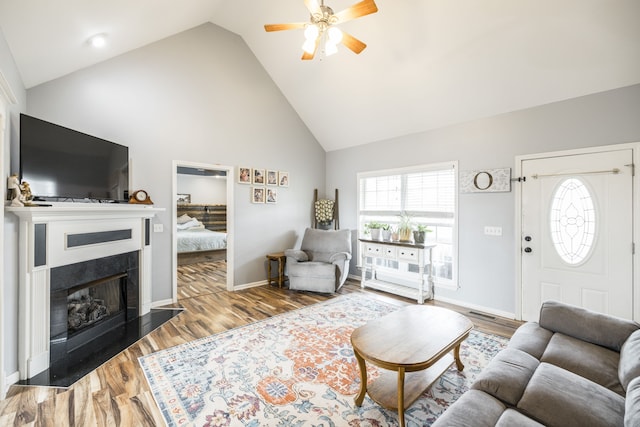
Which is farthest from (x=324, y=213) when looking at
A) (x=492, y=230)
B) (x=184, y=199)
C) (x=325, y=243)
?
(x=184, y=199)

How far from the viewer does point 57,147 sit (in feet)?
8.52

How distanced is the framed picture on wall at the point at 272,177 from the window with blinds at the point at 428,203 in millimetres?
1673

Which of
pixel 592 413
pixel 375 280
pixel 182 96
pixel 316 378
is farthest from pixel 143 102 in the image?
pixel 592 413

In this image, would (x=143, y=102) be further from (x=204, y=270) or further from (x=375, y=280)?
(x=375, y=280)

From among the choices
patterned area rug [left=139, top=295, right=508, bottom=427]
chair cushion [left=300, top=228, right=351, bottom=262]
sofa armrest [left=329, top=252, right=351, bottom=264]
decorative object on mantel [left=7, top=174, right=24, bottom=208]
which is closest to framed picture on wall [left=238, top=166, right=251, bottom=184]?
chair cushion [left=300, top=228, right=351, bottom=262]

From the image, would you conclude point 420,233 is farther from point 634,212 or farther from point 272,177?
point 272,177

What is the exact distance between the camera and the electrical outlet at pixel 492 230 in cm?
358

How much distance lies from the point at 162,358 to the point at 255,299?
1740mm

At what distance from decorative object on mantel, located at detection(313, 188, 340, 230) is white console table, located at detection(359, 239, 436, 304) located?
102 cm

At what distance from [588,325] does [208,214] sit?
8.14 m

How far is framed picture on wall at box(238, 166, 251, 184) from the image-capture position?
4.64 m

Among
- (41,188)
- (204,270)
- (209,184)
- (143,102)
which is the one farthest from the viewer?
(209,184)

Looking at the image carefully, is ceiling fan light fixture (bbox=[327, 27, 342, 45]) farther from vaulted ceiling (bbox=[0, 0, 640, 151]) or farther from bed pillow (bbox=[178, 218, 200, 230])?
bed pillow (bbox=[178, 218, 200, 230])

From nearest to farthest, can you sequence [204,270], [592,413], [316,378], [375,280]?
[592,413] → [316,378] → [375,280] → [204,270]
